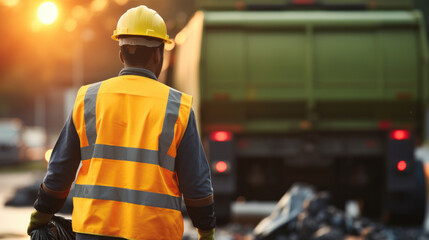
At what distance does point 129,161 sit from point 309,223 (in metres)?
5.94

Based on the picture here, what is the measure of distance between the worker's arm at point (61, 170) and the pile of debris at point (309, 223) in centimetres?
537

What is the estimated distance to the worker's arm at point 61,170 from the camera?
10.9 ft

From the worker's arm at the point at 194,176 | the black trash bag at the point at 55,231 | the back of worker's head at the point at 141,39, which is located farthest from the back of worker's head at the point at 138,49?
the black trash bag at the point at 55,231

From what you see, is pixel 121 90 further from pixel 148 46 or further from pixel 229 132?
pixel 229 132

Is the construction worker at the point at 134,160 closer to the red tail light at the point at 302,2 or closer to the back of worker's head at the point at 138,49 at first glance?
the back of worker's head at the point at 138,49

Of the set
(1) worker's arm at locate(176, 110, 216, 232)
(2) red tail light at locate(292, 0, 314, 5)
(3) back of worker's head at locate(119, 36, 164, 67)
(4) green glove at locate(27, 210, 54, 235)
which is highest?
(2) red tail light at locate(292, 0, 314, 5)

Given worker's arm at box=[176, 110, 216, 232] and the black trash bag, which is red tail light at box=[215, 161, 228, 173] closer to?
the black trash bag

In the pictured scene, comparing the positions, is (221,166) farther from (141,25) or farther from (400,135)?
(141,25)

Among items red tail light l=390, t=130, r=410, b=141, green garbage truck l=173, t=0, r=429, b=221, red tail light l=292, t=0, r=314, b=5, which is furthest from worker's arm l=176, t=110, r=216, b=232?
red tail light l=292, t=0, r=314, b=5

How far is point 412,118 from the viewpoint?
9.35 metres

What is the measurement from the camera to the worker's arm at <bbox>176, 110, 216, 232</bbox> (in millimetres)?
3236

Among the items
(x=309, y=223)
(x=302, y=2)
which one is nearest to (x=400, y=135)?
(x=309, y=223)

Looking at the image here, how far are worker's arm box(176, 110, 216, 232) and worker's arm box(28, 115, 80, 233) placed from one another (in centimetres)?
46

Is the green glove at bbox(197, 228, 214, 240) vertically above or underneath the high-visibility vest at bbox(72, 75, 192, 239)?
underneath
